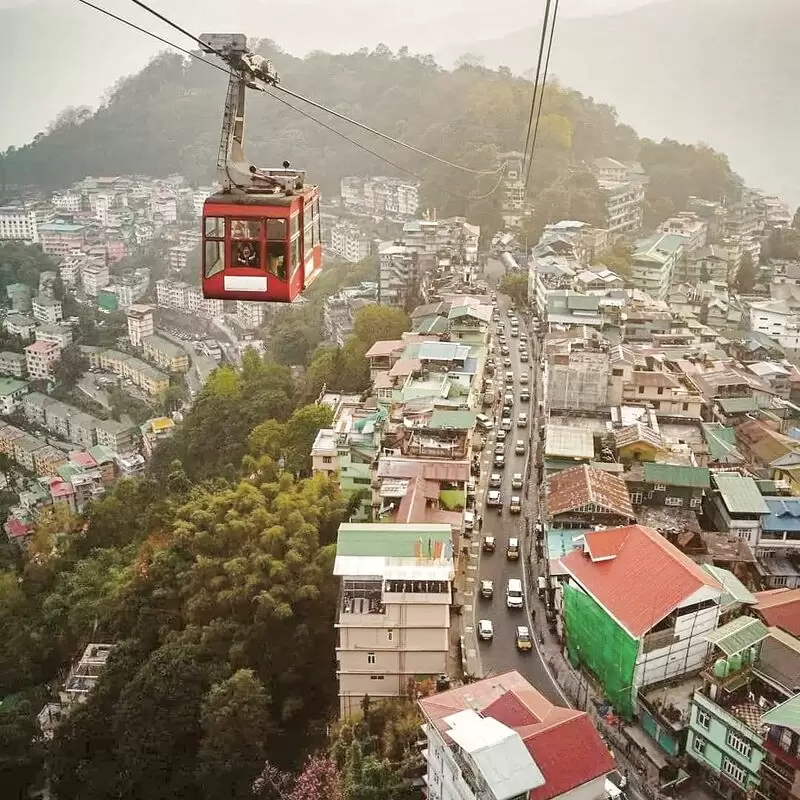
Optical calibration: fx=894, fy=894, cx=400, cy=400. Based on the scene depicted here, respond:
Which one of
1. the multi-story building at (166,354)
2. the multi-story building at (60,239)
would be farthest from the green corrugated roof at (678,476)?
the multi-story building at (60,239)

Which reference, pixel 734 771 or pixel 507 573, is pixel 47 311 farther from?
pixel 734 771

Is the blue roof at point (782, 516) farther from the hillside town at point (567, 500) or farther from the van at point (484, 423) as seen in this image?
the van at point (484, 423)

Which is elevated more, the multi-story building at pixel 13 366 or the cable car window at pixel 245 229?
the cable car window at pixel 245 229

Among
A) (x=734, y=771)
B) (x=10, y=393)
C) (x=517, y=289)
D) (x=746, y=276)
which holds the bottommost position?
(x=10, y=393)

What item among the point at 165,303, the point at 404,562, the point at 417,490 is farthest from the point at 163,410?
the point at 404,562

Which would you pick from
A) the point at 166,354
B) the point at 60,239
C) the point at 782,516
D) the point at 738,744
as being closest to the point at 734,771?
the point at 738,744

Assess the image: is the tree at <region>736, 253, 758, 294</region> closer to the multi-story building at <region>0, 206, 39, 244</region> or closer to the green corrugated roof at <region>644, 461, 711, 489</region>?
the green corrugated roof at <region>644, 461, 711, 489</region>

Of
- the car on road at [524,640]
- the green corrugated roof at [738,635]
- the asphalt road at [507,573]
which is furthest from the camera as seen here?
the car on road at [524,640]
